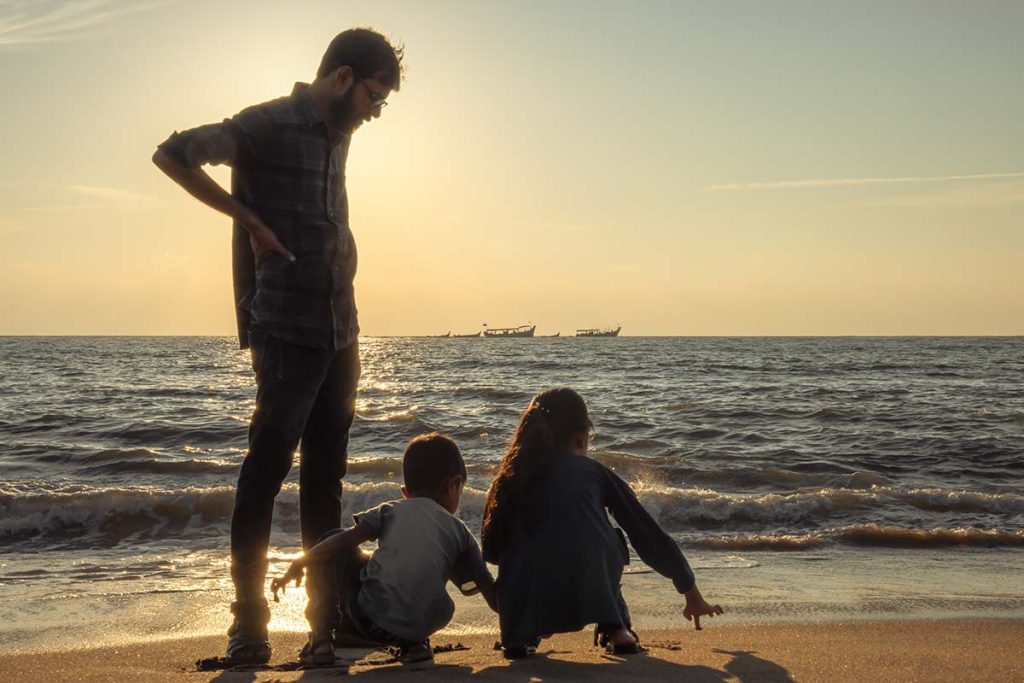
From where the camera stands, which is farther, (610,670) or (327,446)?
(327,446)

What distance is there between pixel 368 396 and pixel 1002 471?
14.6 meters

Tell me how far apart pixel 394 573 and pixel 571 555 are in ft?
1.84

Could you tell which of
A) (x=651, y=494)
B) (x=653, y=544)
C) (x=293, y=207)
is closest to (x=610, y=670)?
(x=653, y=544)

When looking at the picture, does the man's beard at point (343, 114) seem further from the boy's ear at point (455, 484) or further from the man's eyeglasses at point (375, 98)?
the boy's ear at point (455, 484)

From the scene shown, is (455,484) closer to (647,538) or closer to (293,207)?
(647,538)

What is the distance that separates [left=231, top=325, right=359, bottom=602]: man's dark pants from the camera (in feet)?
9.56

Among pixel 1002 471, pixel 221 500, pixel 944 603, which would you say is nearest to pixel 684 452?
pixel 1002 471

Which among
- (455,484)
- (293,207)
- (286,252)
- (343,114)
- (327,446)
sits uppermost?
(343,114)

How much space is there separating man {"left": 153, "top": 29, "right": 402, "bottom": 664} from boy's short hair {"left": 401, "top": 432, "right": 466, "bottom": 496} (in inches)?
14.5

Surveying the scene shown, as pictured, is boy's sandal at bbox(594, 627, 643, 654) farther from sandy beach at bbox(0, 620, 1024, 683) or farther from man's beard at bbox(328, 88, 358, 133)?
man's beard at bbox(328, 88, 358, 133)

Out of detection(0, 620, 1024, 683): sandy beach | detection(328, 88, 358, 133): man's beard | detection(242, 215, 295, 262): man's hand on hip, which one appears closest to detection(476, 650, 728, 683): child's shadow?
detection(0, 620, 1024, 683): sandy beach

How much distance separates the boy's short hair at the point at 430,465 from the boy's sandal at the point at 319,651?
0.52 meters

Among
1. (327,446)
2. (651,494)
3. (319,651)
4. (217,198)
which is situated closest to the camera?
(217,198)

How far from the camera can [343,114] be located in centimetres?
291
